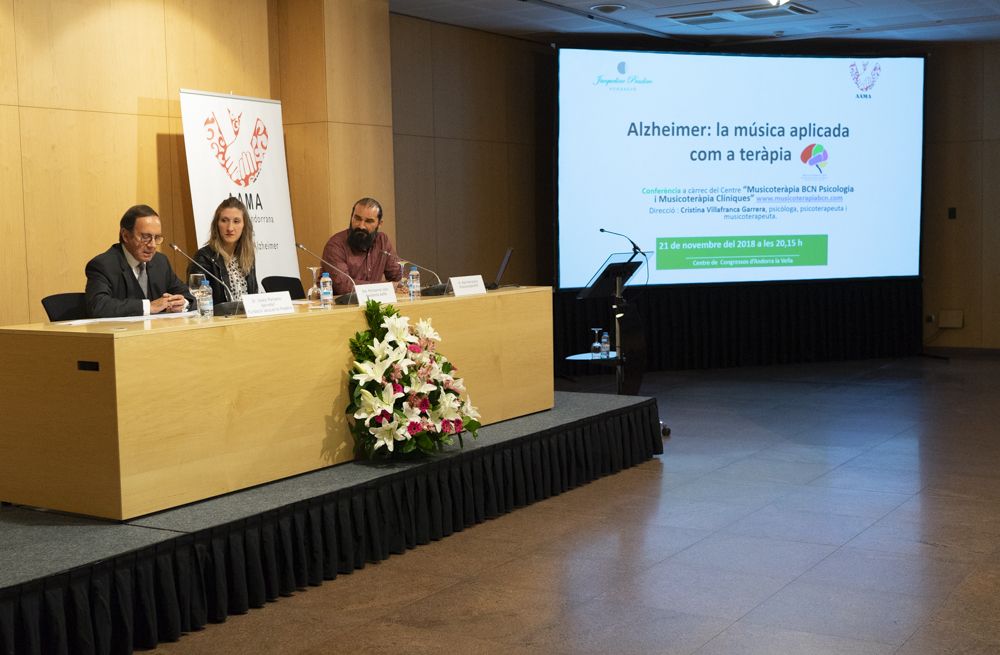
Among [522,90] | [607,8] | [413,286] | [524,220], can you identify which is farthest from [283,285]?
[522,90]

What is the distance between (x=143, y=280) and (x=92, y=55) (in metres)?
2.00

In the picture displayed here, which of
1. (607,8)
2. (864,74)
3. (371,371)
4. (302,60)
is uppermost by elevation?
(607,8)

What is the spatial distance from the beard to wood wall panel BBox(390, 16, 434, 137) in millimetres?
2842

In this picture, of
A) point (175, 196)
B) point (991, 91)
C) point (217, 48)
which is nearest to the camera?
point (175, 196)

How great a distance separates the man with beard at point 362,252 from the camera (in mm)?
5594

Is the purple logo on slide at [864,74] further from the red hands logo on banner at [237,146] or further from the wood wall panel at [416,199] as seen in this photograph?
the red hands logo on banner at [237,146]

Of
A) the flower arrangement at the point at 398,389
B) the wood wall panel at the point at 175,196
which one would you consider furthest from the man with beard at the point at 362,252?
the flower arrangement at the point at 398,389

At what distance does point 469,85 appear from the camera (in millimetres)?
8938

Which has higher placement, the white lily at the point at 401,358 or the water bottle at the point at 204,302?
the water bottle at the point at 204,302

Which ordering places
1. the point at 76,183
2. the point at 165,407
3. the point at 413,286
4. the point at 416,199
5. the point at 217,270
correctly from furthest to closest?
1. the point at 416,199
2. the point at 76,183
3. the point at 217,270
4. the point at 413,286
5. the point at 165,407

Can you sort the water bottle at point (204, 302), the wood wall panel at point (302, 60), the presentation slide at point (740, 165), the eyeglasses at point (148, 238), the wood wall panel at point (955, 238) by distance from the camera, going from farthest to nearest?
the wood wall panel at point (955, 238) → the presentation slide at point (740, 165) → the wood wall panel at point (302, 60) → the eyeglasses at point (148, 238) → the water bottle at point (204, 302)

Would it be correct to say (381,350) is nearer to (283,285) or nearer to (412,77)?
(283,285)

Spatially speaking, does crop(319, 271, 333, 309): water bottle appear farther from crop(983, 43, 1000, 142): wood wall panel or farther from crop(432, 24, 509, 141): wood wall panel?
crop(983, 43, 1000, 142): wood wall panel

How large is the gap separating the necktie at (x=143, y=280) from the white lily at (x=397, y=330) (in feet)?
3.44
